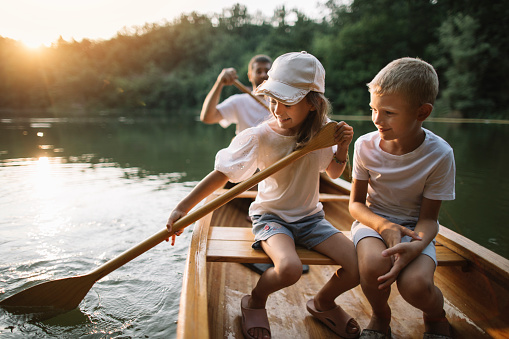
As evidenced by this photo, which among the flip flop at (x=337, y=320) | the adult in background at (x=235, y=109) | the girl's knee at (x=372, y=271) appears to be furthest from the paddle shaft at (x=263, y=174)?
the adult in background at (x=235, y=109)

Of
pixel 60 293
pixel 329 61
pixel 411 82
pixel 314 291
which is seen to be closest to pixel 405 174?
pixel 411 82

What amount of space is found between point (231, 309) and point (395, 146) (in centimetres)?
95

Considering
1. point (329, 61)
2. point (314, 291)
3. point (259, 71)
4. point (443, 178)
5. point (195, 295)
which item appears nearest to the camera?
point (195, 295)

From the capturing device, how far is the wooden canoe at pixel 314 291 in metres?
1.28

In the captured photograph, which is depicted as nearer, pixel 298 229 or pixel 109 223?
pixel 298 229

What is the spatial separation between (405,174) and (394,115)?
24 cm

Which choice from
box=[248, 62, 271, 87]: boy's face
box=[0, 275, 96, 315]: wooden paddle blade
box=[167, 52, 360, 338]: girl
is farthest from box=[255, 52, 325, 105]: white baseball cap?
box=[248, 62, 271, 87]: boy's face

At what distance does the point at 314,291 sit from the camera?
177cm

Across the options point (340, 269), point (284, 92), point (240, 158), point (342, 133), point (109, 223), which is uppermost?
point (284, 92)

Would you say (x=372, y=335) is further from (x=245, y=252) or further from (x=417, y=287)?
(x=245, y=252)

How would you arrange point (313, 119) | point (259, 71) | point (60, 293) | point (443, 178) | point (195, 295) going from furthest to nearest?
1. point (259, 71)
2. point (60, 293)
3. point (313, 119)
4. point (443, 178)
5. point (195, 295)

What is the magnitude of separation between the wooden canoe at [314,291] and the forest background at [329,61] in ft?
60.5

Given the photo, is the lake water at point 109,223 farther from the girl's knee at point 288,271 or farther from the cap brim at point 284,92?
the cap brim at point 284,92

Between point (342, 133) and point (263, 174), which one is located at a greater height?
point (342, 133)
